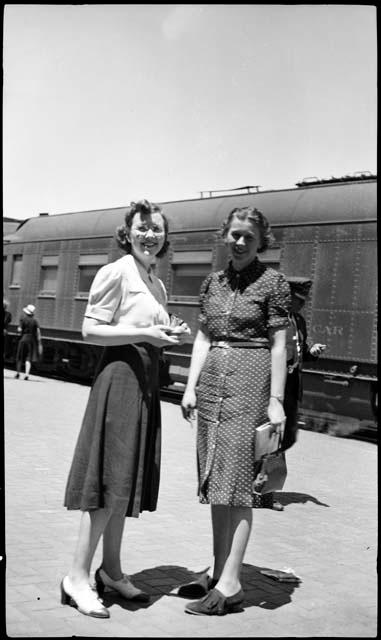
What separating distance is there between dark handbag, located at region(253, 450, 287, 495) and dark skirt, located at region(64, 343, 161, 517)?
1.62 feet

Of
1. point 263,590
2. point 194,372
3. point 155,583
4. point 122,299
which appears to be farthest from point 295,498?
point 122,299

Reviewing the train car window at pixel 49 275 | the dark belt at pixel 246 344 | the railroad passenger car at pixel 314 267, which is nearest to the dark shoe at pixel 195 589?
the dark belt at pixel 246 344

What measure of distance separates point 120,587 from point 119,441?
736 millimetres

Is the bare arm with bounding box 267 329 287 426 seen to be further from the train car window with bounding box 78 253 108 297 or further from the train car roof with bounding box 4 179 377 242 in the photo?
the train car window with bounding box 78 253 108 297

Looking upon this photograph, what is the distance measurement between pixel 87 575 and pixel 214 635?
67 cm

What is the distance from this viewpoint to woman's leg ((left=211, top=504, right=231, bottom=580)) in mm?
3818

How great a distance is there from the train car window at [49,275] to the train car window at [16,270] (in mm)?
1341

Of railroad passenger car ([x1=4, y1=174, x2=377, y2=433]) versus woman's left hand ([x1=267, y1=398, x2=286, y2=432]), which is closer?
woman's left hand ([x1=267, y1=398, x2=286, y2=432])

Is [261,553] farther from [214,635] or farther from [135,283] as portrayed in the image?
[135,283]

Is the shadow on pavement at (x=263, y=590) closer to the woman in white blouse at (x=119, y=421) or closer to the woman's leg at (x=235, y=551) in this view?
the woman's leg at (x=235, y=551)

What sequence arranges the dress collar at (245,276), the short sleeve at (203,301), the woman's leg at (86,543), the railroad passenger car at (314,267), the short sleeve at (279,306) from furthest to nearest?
the railroad passenger car at (314,267) < the short sleeve at (203,301) < the dress collar at (245,276) < the short sleeve at (279,306) < the woman's leg at (86,543)

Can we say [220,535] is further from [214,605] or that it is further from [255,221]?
[255,221]

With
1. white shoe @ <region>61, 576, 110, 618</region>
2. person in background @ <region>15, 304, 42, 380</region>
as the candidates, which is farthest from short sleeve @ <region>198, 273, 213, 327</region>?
person in background @ <region>15, 304, 42, 380</region>

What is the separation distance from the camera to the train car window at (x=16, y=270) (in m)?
19.0
